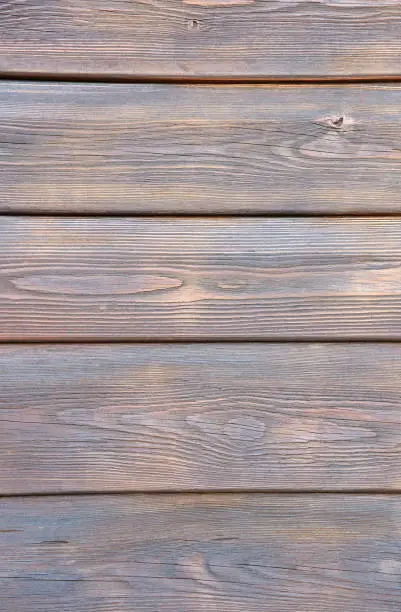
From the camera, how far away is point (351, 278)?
3.11 feet

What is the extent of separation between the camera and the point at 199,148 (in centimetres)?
94

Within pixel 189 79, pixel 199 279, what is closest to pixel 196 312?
pixel 199 279

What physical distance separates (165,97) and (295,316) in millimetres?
363

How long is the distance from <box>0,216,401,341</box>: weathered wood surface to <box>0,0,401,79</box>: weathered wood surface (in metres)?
0.22

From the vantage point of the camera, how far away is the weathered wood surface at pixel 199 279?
0.93 metres

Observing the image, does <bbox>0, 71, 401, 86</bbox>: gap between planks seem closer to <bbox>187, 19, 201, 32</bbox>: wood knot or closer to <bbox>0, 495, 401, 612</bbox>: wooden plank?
<bbox>187, 19, 201, 32</bbox>: wood knot

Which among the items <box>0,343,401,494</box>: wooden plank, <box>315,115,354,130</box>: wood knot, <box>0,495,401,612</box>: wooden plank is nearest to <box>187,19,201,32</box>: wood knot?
<box>315,115,354,130</box>: wood knot

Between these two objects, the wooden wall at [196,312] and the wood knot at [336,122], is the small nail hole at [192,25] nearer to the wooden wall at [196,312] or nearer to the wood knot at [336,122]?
the wooden wall at [196,312]

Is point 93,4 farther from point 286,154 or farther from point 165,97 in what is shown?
point 286,154

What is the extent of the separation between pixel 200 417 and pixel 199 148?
0.38 meters

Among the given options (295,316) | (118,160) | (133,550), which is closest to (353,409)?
(295,316)

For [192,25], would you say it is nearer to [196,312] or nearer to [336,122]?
[336,122]

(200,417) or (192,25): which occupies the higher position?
(192,25)

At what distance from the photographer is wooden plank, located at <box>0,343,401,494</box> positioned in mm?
930
